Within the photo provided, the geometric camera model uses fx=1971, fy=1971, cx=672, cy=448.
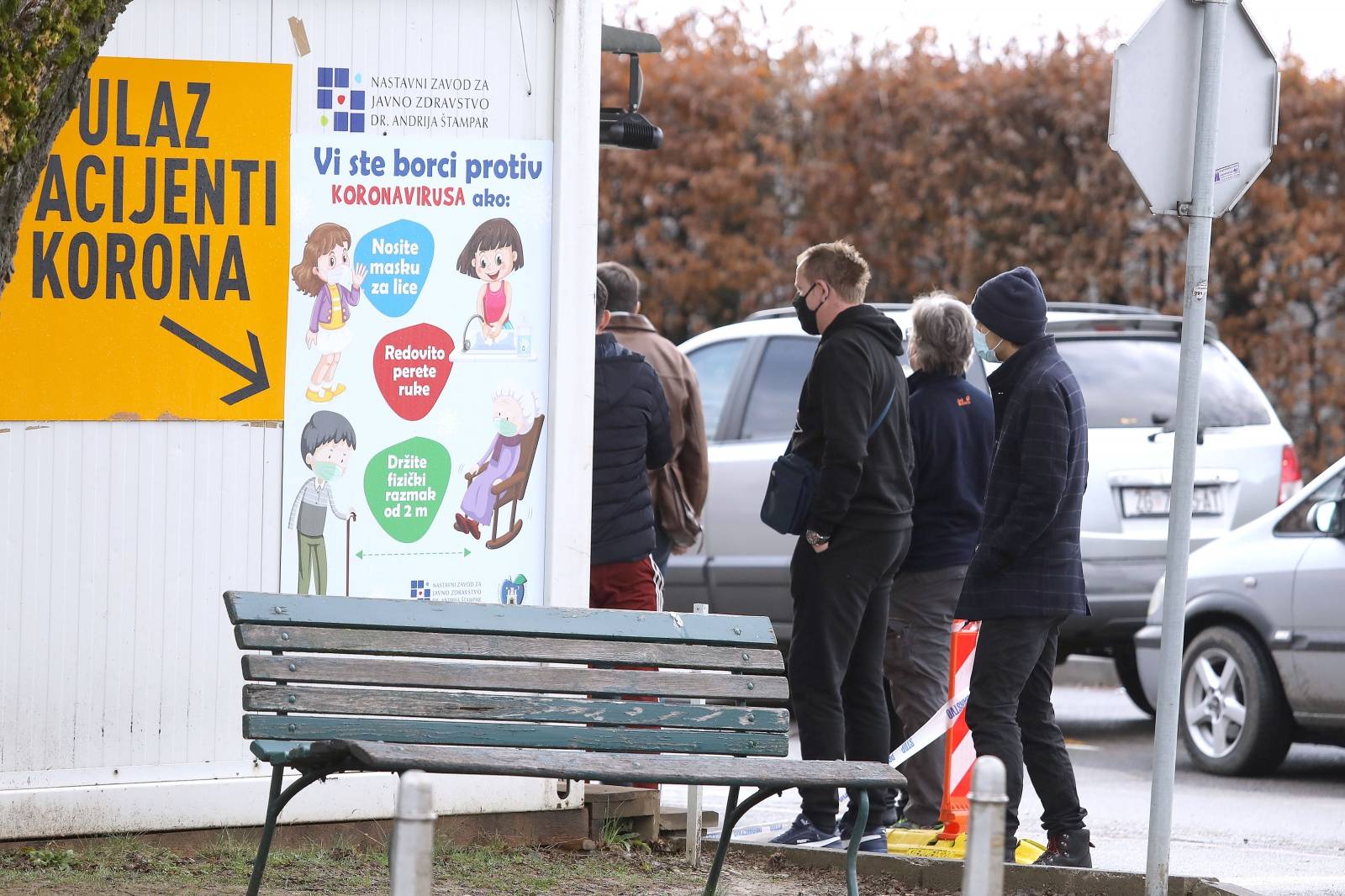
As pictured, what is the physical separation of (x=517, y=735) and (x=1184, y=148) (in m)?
2.51

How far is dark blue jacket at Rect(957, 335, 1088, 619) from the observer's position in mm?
6055

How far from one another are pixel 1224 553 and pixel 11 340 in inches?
237

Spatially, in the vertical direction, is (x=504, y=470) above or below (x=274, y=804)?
above

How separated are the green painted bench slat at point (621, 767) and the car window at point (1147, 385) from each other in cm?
548

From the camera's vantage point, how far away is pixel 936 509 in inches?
282

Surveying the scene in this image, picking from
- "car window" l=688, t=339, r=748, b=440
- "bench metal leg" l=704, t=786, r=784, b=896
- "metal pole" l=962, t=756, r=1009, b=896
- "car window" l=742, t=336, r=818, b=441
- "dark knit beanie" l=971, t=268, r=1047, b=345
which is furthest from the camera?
"car window" l=688, t=339, r=748, b=440

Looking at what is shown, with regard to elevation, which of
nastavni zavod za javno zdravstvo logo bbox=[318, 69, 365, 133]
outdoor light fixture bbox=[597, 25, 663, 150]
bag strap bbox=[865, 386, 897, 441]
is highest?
outdoor light fixture bbox=[597, 25, 663, 150]

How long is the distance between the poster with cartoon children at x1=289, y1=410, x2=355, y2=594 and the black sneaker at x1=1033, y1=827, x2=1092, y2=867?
2394mm

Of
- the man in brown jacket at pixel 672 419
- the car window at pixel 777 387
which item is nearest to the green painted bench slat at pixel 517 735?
the man in brown jacket at pixel 672 419

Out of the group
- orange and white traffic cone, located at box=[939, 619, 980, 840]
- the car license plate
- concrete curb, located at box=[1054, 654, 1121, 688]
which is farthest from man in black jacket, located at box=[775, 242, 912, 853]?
concrete curb, located at box=[1054, 654, 1121, 688]

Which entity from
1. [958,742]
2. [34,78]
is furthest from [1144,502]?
[34,78]

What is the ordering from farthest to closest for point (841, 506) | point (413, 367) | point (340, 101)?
point (841, 506) < point (413, 367) < point (340, 101)

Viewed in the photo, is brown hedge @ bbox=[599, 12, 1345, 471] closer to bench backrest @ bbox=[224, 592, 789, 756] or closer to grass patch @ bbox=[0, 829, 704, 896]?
grass patch @ bbox=[0, 829, 704, 896]

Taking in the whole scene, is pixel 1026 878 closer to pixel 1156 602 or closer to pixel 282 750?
pixel 282 750
